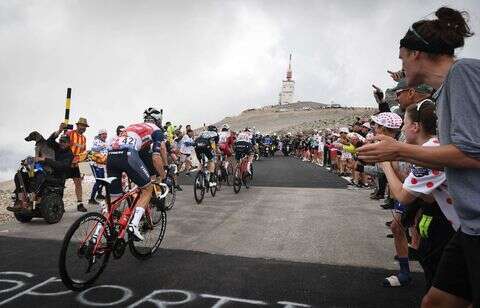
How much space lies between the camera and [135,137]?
5.92m

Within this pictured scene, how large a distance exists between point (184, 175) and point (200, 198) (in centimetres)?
782

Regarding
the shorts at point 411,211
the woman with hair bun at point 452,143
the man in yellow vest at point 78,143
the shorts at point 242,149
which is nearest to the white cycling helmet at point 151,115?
the man in yellow vest at point 78,143

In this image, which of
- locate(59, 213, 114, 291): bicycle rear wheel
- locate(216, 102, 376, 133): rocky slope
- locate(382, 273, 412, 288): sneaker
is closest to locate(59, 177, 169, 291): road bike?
locate(59, 213, 114, 291): bicycle rear wheel

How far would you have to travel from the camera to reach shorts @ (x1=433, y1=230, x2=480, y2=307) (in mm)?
1982

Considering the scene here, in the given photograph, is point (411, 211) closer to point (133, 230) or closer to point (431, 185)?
point (431, 185)

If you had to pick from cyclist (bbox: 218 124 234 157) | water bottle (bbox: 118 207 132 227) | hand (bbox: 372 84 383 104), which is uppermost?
hand (bbox: 372 84 383 104)

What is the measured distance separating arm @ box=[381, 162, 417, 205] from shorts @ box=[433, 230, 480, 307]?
966 mm

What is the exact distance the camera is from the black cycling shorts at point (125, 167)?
18.4 ft

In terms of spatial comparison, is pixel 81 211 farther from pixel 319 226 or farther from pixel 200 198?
pixel 319 226

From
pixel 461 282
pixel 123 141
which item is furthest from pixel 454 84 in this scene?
pixel 123 141

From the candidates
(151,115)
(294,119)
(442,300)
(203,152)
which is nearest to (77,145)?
(203,152)

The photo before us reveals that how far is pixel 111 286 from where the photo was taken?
15.9 ft

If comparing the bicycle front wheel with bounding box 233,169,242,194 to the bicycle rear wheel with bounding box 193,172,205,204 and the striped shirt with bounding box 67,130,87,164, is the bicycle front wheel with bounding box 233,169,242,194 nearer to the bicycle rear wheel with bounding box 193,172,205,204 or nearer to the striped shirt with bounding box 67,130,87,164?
the bicycle rear wheel with bounding box 193,172,205,204

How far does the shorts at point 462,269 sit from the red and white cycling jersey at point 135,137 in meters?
4.41
